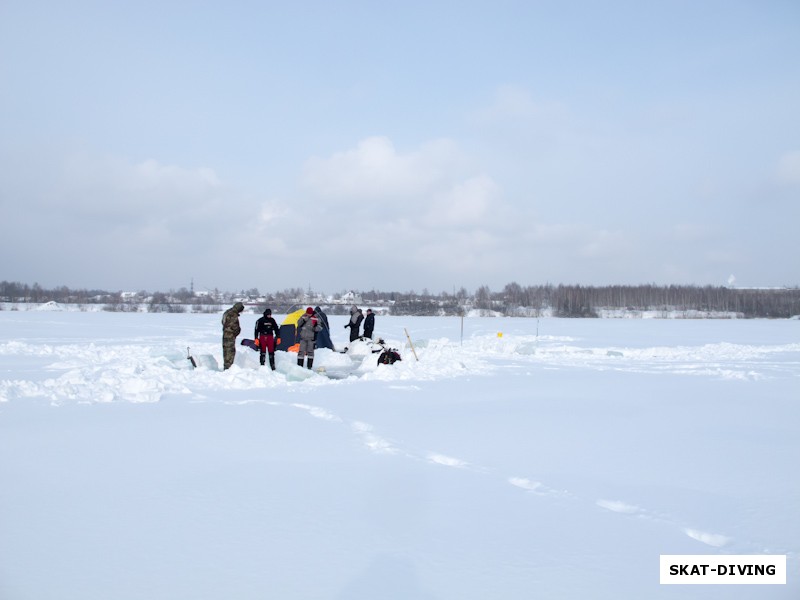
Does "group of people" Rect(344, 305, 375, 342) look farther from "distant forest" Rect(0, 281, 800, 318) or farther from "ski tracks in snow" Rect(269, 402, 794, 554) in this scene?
"distant forest" Rect(0, 281, 800, 318)

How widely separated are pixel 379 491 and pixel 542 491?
1305mm

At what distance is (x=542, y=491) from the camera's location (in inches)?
182

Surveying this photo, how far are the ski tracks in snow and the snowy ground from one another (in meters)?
0.02

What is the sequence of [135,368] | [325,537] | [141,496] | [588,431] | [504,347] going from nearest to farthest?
[325,537], [141,496], [588,431], [135,368], [504,347]

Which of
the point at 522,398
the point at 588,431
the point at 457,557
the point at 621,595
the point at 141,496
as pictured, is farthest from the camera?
the point at 522,398

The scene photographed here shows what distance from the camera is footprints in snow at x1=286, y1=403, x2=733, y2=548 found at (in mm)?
3752

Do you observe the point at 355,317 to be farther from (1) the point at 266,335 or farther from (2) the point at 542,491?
(2) the point at 542,491

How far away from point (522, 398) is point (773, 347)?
1812 cm

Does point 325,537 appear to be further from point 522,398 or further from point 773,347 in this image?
point 773,347

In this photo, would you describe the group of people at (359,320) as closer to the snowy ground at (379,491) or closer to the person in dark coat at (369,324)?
the person in dark coat at (369,324)

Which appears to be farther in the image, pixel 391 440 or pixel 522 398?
pixel 522 398

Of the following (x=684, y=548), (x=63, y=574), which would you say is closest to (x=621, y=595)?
(x=684, y=548)

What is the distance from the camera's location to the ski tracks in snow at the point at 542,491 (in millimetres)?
3666

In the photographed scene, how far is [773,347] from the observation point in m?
22.6
